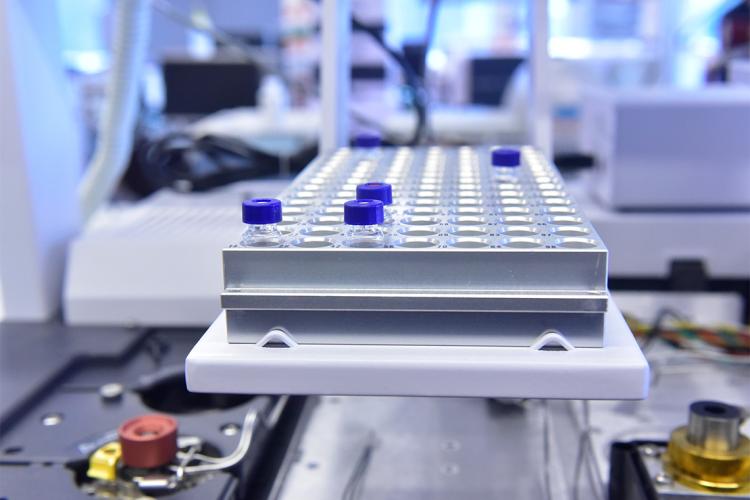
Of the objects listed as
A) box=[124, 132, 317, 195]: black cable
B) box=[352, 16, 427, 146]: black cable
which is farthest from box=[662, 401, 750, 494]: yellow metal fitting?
box=[124, 132, 317, 195]: black cable

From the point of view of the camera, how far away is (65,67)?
2.71ft

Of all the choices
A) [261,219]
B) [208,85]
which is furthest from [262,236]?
[208,85]

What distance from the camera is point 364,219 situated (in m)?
0.39

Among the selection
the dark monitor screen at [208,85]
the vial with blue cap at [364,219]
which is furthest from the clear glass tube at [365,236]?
the dark monitor screen at [208,85]

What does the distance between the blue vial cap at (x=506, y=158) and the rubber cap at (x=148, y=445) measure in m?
0.29

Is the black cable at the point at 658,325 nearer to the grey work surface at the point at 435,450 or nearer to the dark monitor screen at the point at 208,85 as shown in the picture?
the grey work surface at the point at 435,450

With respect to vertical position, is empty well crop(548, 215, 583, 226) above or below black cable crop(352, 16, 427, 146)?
below

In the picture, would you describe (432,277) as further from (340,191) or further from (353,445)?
(353,445)

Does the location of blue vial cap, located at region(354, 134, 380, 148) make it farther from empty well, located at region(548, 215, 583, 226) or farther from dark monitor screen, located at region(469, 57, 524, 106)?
dark monitor screen, located at region(469, 57, 524, 106)

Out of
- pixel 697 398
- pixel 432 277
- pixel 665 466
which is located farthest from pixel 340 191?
pixel 697 398

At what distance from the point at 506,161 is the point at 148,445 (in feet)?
1.03

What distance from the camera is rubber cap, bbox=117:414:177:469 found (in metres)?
0.50

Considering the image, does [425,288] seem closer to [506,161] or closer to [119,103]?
[506,161]

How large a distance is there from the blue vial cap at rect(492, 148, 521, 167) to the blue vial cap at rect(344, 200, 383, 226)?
0.20m
